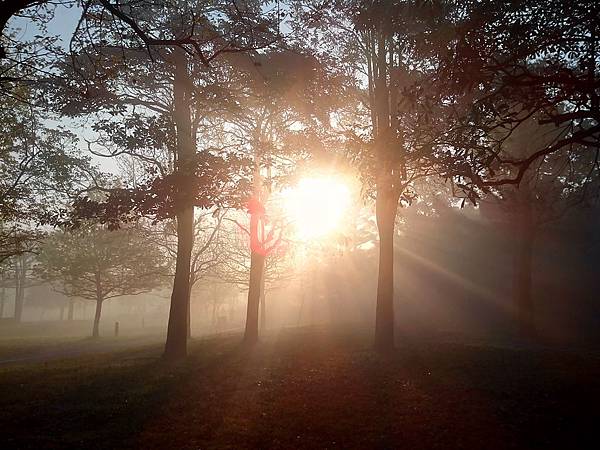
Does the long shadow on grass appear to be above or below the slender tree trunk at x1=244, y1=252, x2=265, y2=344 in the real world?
below

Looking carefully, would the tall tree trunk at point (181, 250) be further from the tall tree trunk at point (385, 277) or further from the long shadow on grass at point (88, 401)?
the tall tree trunk at point (385, 277)

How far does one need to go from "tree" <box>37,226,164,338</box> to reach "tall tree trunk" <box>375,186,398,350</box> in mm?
21181

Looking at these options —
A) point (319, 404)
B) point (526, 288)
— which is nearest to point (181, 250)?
point (319, 404)

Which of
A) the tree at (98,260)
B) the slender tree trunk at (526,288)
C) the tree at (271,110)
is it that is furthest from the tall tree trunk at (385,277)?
the tree at (98,260)

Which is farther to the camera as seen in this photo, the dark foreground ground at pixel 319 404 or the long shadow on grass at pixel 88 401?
the long shadow on grass at pixel 88 401

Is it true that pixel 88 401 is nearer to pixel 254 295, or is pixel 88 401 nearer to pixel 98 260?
pixel 254 295

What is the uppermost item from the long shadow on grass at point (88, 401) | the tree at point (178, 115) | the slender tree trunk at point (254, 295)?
the tree at point (178, 115)

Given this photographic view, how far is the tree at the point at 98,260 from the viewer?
33.6m

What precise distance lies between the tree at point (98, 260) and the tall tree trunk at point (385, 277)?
69.5ft

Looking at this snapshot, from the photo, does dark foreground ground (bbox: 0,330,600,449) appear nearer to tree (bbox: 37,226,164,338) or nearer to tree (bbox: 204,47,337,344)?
tree (bbox: 204,47,337,344)

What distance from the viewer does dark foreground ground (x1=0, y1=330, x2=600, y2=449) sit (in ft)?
23.6

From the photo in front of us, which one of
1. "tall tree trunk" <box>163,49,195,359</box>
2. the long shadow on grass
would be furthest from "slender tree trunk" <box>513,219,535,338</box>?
"tall tree trunk" <box>163,49,195,359</box>

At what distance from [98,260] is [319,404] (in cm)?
2963

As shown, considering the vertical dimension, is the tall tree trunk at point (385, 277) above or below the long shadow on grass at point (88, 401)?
above
